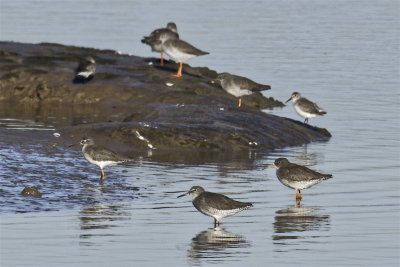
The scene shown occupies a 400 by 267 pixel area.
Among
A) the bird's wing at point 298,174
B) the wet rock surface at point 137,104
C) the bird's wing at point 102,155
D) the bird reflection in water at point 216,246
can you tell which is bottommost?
the bird reflection in water at point 216,246

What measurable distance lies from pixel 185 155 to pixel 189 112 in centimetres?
401

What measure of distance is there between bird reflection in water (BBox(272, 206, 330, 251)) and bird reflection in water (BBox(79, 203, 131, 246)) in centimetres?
287

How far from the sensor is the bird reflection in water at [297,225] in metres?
17.2

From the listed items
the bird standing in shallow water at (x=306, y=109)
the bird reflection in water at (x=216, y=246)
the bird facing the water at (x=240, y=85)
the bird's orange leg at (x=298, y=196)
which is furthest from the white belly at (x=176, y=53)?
the bird reflection in water at (x=216, y=246)

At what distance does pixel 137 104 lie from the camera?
1334 inches

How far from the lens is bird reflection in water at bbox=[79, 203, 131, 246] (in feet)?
56.6

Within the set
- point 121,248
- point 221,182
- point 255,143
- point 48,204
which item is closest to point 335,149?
point 255,143

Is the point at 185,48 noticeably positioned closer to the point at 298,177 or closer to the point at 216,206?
the point at 298,177

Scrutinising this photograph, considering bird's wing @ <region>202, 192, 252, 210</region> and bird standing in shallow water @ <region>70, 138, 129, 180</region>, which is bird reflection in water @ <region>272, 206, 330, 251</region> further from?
bird standing in shallow water @ <region>70, 138, 129, 180</region>

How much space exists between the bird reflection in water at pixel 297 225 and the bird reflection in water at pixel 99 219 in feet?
9.43

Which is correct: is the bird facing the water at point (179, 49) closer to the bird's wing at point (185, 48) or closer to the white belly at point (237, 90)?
the bird's wing at point (185, 48)

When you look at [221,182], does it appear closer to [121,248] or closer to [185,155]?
[185,155]

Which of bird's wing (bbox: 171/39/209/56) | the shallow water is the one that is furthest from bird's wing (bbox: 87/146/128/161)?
bird's wing (bbox: 171/39/209/56)

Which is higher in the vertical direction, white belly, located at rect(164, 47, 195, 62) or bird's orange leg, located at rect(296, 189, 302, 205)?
white belly, located at rect(164, 47, 195, 62)
